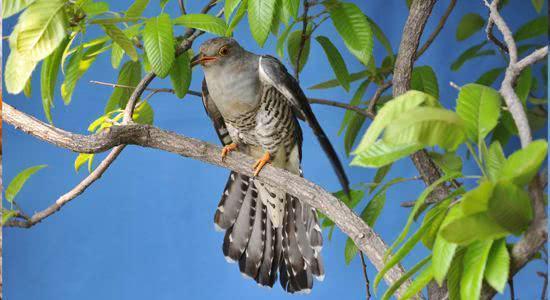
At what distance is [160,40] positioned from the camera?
121 centimetres

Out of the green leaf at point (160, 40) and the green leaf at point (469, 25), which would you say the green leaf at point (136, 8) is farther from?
the green leaf at point (469, 25)

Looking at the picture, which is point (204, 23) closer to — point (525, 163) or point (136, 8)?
point (136, 8)

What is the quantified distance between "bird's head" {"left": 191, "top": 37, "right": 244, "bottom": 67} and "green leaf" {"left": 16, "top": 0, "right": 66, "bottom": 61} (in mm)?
538

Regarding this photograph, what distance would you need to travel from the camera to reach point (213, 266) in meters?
1.93

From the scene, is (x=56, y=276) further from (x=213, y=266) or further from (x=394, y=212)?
(x=394, y=212)

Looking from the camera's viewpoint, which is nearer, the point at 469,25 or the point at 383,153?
the point at 383,153

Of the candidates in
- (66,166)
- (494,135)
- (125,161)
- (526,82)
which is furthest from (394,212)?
(66,166)

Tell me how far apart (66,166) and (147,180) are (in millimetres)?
261

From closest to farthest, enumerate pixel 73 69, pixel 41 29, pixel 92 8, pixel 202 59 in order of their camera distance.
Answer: pixel 41 29
pixel 92 8
pixel 73 69
pixel 202 59

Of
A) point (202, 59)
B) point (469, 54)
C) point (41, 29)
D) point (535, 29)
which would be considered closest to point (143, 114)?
point (202, 59)

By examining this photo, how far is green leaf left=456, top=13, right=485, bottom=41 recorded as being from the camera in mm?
1715

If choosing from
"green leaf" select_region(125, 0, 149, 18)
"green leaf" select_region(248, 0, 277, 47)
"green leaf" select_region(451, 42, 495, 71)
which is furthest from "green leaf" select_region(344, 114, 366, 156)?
"green leaf" select_region(125, 0, 149, 18)

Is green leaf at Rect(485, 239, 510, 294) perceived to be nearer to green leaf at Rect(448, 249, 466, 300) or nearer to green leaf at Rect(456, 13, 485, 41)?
green leaf at Rect(448, 249, 466, 300)

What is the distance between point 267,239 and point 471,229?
943mm
